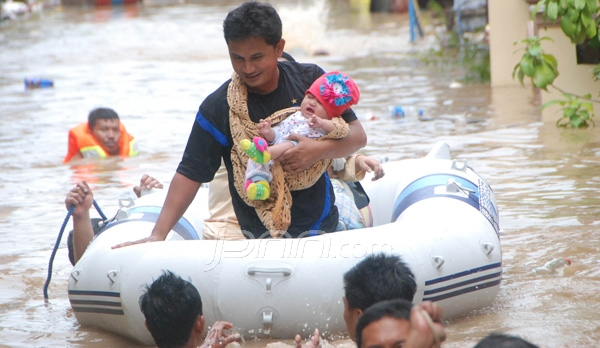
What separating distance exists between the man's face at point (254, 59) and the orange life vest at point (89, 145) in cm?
513

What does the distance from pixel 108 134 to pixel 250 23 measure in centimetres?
533

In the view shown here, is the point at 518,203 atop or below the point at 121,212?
below

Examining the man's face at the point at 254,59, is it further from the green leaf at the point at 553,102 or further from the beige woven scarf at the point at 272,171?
the green leaf at the point at 553,102

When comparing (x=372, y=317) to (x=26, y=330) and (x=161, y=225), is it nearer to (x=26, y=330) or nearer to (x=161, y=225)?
(x=161, y=225)

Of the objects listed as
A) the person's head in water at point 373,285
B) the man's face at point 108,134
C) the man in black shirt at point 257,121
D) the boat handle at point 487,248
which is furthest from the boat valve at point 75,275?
the man's face at point 108,134

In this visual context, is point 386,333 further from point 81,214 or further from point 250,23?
point 81,214

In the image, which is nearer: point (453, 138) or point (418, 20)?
point (453, 138)

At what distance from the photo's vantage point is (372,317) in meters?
2.61

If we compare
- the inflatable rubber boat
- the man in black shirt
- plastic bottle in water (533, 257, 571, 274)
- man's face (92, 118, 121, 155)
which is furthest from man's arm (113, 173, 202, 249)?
man's face (92, 118, 121, 155)

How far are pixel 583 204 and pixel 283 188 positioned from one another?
2731 mm

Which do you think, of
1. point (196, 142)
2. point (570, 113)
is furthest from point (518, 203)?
point (196, 142)

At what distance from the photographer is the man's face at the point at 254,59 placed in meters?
3.78

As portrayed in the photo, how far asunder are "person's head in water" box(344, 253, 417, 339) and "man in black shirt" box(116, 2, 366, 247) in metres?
0.81

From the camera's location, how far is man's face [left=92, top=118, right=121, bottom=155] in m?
8.79
